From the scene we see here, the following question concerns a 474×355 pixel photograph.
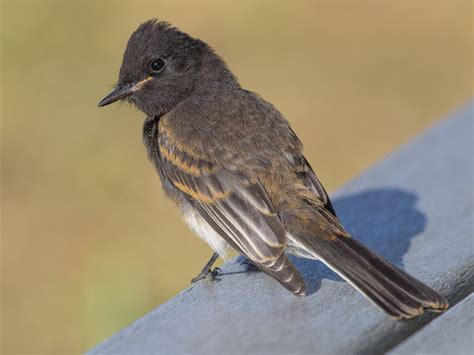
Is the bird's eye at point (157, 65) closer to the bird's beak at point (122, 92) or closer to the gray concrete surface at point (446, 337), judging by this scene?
the bird's beak at point (122, 92)

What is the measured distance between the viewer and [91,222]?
7.59m

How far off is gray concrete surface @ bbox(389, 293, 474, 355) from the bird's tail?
5.1 inches

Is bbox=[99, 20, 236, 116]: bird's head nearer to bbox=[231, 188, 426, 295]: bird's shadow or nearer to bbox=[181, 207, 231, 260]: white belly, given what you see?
bbox=[181, 207, 231, 260]: white belly

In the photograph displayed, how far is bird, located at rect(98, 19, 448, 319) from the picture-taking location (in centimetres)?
312

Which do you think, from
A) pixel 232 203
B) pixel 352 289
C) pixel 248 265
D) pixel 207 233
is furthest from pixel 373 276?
pixel 207 233

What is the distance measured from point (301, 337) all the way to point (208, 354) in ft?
1.02

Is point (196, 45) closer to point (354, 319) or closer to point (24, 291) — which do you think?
point (354, 319)

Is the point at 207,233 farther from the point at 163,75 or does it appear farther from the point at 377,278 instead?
the point at 377,278

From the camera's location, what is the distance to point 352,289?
3.19 metres

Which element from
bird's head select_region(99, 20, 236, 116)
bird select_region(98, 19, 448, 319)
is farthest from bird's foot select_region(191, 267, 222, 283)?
bird's head select_region(99, 20, 236, 116)

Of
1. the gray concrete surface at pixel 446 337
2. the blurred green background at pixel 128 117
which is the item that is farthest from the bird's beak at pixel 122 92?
the gray concrete surface at pixel 446 337

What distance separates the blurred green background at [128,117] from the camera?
22.5 ft

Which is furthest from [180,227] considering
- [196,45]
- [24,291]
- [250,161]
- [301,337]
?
[301,337]

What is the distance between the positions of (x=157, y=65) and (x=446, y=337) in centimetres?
266
